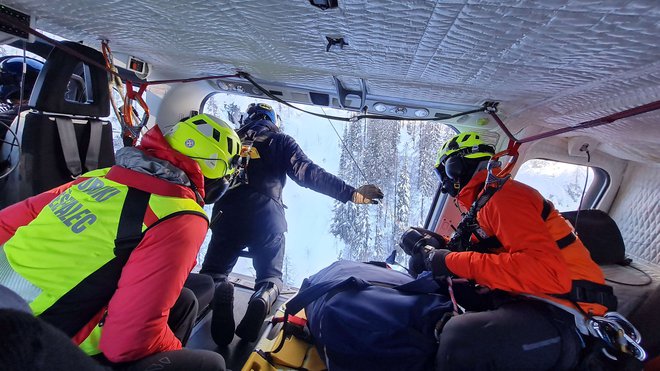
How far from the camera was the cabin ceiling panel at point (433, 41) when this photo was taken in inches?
39.0

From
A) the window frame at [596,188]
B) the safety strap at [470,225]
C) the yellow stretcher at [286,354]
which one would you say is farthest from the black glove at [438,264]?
the window frame at [596,188]

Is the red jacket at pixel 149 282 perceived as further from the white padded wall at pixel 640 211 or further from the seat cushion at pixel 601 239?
the white padded wall at pixel 640 211

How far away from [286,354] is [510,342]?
143 centimetres

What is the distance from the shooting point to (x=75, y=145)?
7.43 feet

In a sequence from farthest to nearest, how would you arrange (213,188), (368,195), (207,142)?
(368,195) < (213,188) < (207,142)

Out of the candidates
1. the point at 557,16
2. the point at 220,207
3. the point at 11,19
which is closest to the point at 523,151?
the point at 557,16

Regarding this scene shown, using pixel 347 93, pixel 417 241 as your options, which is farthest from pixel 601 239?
pixel 347 93

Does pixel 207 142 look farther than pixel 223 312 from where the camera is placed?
No

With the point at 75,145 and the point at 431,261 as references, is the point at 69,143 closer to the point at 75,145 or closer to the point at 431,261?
the point at 75,145

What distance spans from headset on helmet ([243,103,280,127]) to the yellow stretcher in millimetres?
→ 1986

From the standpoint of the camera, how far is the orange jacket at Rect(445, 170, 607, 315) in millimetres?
Answer: 1715

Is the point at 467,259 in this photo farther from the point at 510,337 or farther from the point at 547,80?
the point at 547,80

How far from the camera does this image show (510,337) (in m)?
1.67

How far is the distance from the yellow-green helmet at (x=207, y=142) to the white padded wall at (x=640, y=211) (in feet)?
14.3
